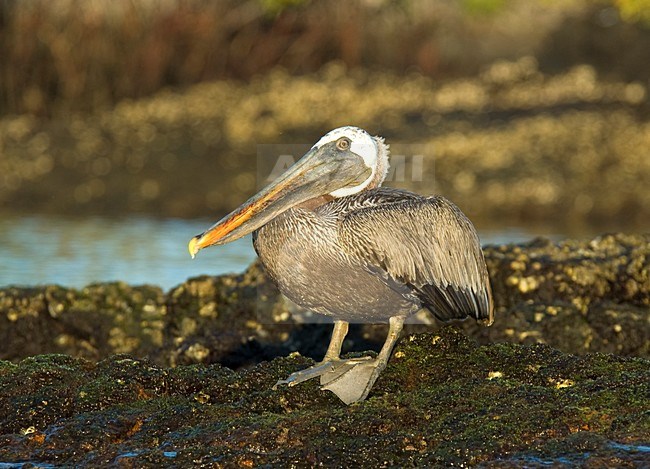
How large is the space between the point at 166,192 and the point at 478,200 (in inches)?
170

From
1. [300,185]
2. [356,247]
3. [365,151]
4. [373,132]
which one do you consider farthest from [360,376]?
[373,132]

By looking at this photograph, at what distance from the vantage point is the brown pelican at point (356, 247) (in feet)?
17.5

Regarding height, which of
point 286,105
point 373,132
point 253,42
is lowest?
point 373,132

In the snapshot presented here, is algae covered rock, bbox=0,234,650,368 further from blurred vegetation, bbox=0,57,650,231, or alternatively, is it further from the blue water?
blurred vegetation, bbox=0,57,650,231

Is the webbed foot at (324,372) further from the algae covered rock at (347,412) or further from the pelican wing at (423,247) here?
the pelican wing at (423,247)

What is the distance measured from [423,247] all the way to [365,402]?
2.98 feet

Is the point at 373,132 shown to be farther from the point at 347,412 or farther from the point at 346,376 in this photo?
the point at 347,412

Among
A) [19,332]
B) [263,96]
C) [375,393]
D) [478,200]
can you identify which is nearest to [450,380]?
[375,393]

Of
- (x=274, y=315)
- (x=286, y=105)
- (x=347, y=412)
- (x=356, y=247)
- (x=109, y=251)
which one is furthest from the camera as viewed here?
(x=286, y=105)

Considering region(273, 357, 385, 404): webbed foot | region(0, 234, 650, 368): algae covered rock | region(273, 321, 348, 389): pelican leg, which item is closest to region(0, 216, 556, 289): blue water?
region(0, 234, 650, 368): algae covered rock

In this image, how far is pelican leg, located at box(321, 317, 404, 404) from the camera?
5.09m

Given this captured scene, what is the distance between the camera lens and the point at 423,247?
5.56 m

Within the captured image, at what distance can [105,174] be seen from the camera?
17562mm

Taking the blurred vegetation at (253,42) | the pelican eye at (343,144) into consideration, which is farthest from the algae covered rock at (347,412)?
the blurred vegetation at (253,42)
